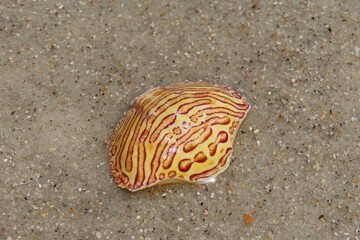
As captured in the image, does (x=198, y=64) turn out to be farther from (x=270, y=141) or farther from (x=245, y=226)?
(x=245, y=226)

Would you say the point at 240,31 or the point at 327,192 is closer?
the point at 327,192

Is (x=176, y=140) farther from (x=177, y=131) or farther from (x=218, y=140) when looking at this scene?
(x=218, y=140)

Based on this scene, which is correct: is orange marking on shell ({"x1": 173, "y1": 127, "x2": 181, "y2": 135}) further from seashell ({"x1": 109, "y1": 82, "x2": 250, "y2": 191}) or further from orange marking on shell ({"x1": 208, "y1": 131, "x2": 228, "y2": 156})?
orange marking on shell ({"x1": 208, "y1": 131, "x2": 228, "y2": 156})

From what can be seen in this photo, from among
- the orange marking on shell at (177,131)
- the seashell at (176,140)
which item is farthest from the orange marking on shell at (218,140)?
the orange marking on shell at (177,131)

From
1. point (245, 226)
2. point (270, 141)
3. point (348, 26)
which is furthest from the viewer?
point (348, 26)

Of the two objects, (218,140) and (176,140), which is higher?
(176,140)

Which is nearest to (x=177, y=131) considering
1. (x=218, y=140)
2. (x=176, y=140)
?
(x=176, y=140)

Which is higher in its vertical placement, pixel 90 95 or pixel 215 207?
pixel 90 95

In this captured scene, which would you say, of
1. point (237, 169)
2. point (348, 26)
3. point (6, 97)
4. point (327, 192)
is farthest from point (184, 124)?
point (348, 26)

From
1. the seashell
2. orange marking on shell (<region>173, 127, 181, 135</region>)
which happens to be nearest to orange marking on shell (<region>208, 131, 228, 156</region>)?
the seashell
